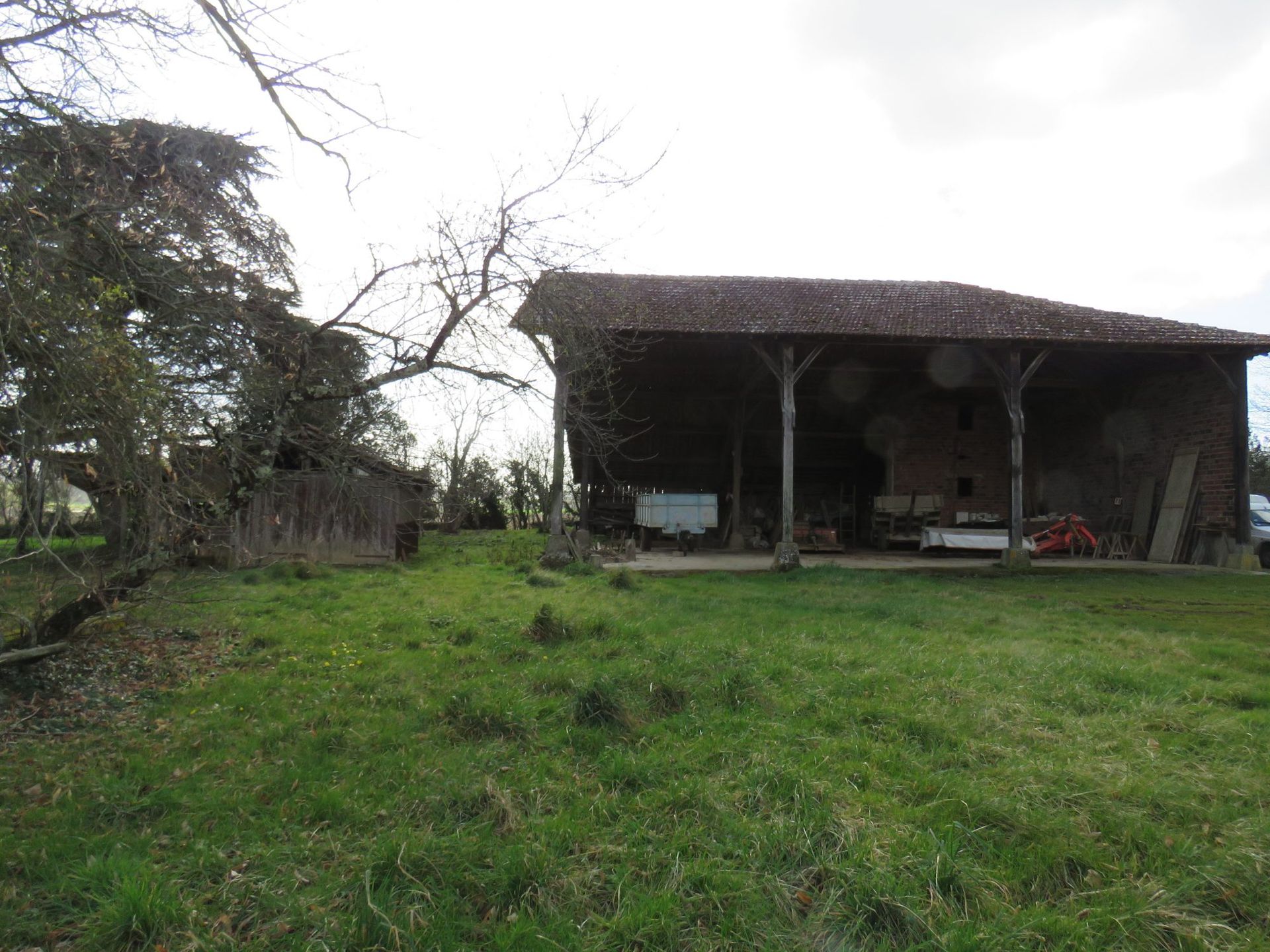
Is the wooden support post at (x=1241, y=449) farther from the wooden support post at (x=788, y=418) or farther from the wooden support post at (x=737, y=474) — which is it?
the wooden support post at (x=737, y=474)

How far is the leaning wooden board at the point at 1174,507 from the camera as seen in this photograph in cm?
1366

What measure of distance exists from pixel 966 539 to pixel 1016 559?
274 cm

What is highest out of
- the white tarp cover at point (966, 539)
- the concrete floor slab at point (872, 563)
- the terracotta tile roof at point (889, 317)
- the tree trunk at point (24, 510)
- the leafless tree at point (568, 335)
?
the terracotta tile roof at point (889, 317)

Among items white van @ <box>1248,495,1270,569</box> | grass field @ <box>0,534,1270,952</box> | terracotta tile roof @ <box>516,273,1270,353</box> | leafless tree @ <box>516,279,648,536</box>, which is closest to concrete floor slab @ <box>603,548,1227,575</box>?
white van @ <box>1248,495,1270,569</box>

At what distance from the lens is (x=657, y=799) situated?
11.0 feet

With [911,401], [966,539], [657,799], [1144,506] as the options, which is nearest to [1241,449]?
[1144,506]

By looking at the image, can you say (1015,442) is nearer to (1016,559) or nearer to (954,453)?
(1016,559)

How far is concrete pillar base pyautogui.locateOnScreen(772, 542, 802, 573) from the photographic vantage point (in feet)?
38.9

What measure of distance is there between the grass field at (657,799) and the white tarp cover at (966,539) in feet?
29.1

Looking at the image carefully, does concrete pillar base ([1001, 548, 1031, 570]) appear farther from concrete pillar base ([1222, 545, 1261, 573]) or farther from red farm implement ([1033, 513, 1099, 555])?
concrete pillar base ([1222, 545, 1261, 573])

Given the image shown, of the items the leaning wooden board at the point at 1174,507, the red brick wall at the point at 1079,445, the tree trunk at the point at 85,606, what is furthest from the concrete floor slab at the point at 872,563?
the tree trunk at the point at 85,606

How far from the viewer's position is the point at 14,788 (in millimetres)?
3605

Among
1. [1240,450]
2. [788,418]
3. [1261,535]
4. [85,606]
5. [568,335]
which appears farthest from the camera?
[1261,535]

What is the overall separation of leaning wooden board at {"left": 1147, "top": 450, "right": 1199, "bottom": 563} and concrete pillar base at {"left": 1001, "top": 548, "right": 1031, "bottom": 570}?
312 centimetres
